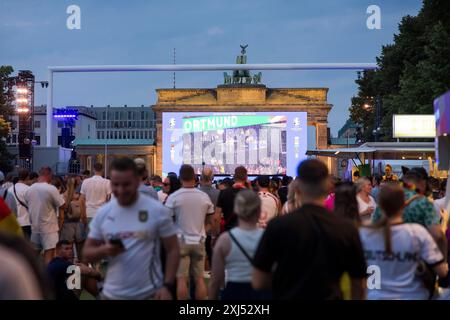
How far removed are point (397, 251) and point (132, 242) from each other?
1813 mm

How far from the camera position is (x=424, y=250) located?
509 centimetres

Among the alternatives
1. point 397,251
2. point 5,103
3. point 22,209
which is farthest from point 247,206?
point 5,103

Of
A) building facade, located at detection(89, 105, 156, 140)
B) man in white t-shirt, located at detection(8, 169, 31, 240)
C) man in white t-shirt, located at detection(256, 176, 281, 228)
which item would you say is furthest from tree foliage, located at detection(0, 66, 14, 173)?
building facade, located at detection(89, 105, 156, 140)

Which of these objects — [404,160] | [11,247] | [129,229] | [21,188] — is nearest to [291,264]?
[129,229]

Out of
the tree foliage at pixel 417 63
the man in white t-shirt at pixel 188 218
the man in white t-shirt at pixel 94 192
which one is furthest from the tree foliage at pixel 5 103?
the man in white t-shirt at pixel 188 218

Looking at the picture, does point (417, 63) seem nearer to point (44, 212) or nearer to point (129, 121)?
point (44, 212)

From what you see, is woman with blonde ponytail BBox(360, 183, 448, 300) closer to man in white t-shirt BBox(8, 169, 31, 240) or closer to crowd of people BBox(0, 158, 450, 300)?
crowd of people BBox(0, 158, 450, 300)

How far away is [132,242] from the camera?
477 centimetres

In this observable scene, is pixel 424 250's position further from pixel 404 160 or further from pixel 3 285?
pixel 404 160

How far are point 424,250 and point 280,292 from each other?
1448mm

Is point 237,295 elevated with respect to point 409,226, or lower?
lower

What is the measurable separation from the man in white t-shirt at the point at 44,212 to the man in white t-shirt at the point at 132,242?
588cm

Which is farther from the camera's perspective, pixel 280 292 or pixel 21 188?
pixel 21 188

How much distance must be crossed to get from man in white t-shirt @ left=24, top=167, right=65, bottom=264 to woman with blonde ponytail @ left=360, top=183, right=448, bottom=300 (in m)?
6.50
